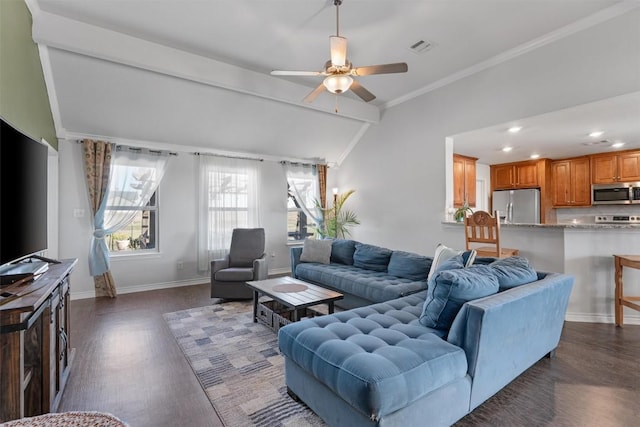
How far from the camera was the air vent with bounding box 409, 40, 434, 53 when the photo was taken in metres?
3.47

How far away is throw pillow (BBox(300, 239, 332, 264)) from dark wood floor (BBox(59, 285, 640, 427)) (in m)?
2.06

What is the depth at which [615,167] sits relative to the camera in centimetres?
536

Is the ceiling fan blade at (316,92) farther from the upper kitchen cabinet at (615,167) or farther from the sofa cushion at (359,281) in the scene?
the upper kitchen cabinet at (615,167)

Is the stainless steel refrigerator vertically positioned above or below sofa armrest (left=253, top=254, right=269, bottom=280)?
above

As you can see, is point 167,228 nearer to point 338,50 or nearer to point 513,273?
point 338,50

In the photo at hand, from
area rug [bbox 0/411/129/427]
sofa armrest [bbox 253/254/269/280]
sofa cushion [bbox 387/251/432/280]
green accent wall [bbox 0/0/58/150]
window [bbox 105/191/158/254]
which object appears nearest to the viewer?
area rug [bbox 0/411/129/427]

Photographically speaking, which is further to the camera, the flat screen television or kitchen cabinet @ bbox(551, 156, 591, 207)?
kitchen cabinet @ bbox(551, 156, 591, 207)

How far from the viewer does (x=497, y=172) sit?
681 centimetres

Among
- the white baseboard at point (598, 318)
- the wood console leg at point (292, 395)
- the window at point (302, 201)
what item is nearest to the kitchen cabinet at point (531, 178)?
the white baseboard at point (598, 318)

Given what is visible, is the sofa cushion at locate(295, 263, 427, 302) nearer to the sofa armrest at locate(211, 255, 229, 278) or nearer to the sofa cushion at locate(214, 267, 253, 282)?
the sofa cushion at locate(214, 267, 253, 282)

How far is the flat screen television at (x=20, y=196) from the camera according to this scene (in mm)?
1490

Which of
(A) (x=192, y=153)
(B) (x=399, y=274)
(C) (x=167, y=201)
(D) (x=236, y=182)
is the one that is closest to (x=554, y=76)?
(B) (x=399, y=274)

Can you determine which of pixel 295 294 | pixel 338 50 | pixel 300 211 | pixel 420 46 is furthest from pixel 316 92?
pixel 300 211

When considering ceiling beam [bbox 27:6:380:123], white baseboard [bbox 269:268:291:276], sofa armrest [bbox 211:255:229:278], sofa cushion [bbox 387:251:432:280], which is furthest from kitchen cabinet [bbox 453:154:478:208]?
sofa armrest [bbox 211:255:229:278]
